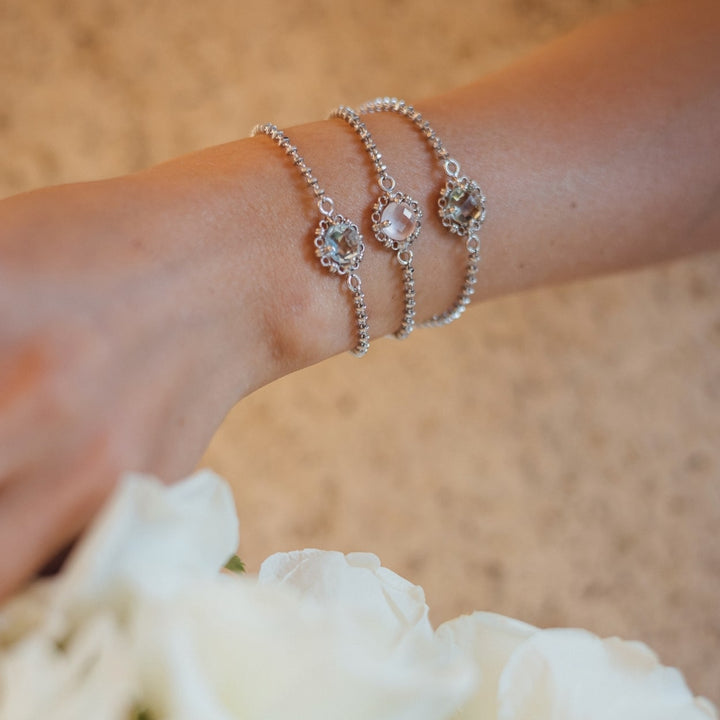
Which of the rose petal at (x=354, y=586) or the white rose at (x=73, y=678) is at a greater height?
the rose petal at (x=354, y=586)

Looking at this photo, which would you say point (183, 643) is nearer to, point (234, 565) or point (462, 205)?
point (234, 565)

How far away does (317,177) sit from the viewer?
0.58m

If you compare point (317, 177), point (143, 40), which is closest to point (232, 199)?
point (317, 177)

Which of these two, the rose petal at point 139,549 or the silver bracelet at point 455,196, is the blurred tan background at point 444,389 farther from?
the rose petal at point 139,549

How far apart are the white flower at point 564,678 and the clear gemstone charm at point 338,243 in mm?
285

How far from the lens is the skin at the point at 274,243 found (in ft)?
1.44

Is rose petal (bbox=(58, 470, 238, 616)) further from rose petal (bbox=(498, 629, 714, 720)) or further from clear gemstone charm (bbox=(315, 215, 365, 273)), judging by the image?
clear gemstone charm (bbox=(315, 215, 365, 273))

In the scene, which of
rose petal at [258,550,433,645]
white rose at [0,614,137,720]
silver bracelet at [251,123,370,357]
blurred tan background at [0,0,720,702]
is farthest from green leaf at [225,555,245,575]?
blurred tan background at [0,0,720,702]

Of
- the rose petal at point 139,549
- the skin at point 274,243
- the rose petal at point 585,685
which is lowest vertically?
the rose petal at point 585,685

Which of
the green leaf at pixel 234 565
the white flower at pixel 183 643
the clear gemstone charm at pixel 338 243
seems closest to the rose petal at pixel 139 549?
the white flower at pixel 183 643

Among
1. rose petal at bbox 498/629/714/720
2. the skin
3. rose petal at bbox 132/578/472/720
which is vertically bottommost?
rose petal at bbox 498/629/714/720

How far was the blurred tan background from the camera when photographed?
1.17 meters

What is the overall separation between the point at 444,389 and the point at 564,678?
0.89 metres

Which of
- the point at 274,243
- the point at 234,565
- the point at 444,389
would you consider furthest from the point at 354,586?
the point at 444,389
